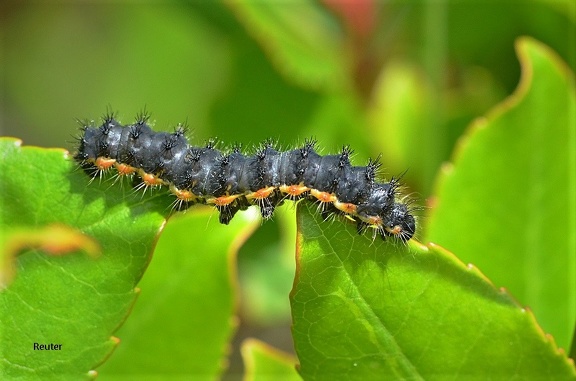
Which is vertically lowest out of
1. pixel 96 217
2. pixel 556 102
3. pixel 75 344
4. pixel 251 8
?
pixel 75 344

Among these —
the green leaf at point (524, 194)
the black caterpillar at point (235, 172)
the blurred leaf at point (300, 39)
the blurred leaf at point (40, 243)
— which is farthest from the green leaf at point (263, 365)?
the blurred leaf at point (300, 39)

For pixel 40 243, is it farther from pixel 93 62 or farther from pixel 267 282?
pixel 93 62

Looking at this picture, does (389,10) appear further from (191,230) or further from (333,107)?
(191,230)

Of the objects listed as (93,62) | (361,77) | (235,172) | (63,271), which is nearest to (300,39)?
(361,77)

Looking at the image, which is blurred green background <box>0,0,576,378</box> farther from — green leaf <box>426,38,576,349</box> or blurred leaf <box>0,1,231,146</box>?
blurred leaf <box>0,1,231,146</box>

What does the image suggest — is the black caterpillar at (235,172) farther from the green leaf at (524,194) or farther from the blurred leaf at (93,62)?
the blurred leaf at (93,62)

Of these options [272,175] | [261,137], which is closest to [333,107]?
[261,137]
